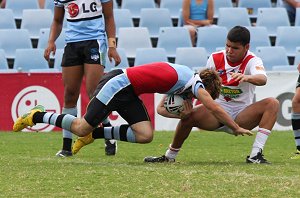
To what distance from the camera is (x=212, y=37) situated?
16.0m

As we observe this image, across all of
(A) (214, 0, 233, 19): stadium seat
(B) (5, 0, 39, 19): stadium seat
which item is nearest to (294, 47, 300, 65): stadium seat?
(A) (214, 0, 233, 19): stadium seat

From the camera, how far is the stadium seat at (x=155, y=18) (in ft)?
53.1

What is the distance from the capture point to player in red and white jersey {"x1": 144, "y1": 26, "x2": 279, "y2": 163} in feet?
29.8

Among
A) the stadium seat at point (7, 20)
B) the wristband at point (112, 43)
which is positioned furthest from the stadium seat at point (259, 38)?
the wristband at point (112, 43)

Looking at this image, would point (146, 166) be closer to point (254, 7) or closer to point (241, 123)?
point (241, 123)

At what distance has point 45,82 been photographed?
13.5 m

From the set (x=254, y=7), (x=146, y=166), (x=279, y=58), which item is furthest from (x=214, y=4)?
(x=146, y=166)

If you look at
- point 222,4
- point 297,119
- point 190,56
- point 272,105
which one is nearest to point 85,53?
point 272,105

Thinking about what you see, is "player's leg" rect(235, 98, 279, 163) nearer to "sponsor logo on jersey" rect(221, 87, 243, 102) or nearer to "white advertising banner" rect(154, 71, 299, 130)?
"sponsor logo on jersey" rect(221, 87, 243, 102)

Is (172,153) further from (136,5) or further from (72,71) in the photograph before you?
(136,5)

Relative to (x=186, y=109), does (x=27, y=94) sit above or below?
below

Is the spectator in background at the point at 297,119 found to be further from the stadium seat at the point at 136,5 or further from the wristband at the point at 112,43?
the stadium seat at the point at 136,5

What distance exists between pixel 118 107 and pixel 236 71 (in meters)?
1.25

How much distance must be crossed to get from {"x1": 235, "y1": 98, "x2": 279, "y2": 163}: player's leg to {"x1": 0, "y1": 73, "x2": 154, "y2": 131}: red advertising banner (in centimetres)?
454
